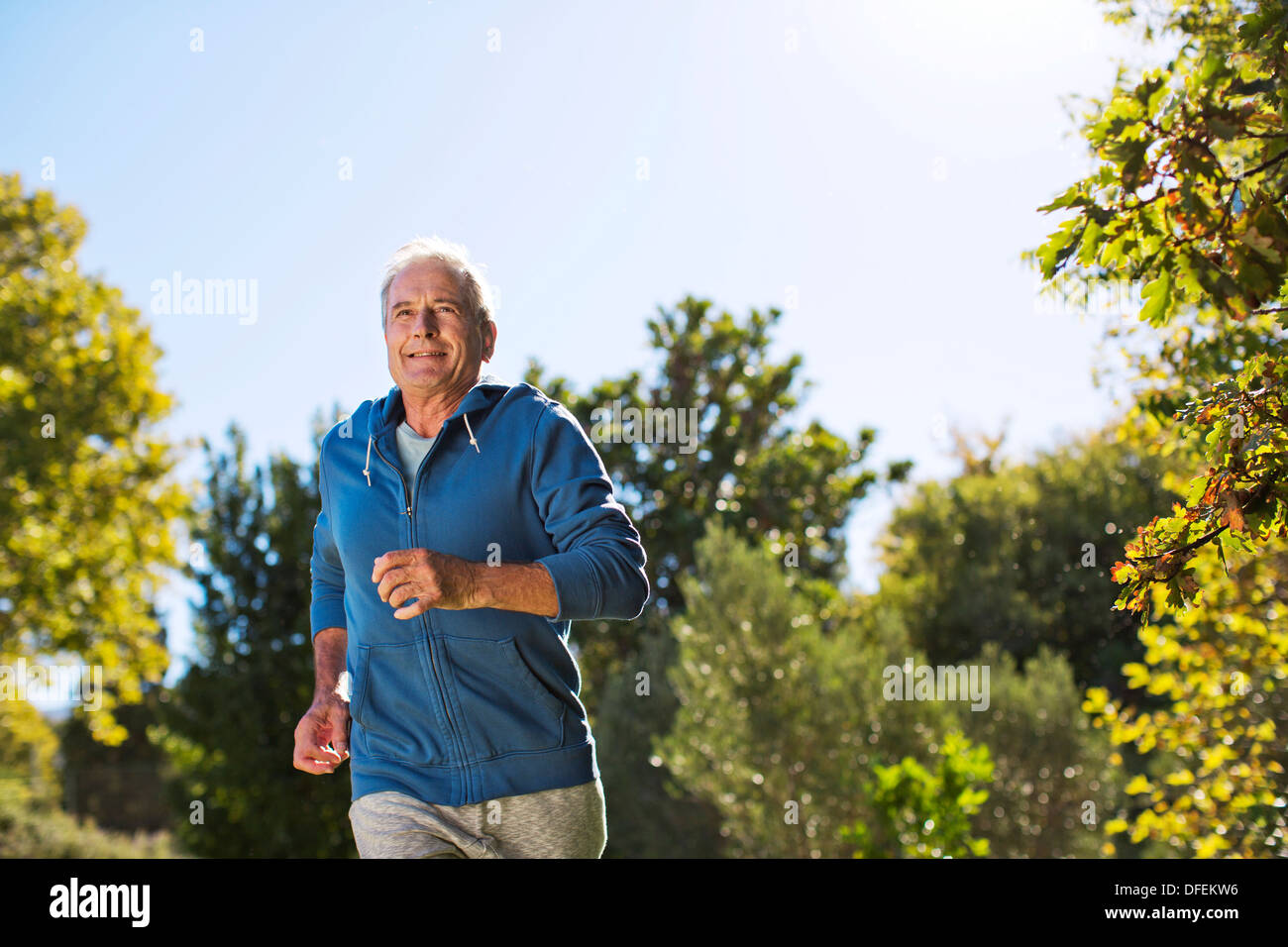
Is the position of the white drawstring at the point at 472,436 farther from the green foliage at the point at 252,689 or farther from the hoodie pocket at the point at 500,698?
the green foliage at the point at 252,689

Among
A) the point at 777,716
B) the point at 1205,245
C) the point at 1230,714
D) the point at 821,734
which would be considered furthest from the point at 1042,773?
the point at 1205,245

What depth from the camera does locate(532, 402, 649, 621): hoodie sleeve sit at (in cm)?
187

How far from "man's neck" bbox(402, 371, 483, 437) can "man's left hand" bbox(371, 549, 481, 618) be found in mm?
517

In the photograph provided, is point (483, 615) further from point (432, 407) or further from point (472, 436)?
point (432, 407)

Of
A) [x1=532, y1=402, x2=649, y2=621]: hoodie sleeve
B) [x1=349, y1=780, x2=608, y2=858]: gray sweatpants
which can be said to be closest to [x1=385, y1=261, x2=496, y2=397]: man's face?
[x1=532, y1=402, x2=649, y2=621]: hoodie sleeve

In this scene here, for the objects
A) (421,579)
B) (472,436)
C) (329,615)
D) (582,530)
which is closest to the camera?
(421,579)

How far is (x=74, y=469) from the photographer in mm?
15906

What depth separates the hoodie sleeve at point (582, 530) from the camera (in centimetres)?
187

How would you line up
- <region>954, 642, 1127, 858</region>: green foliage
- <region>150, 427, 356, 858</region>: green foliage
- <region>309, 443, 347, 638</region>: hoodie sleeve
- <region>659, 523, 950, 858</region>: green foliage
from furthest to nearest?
<region>150, 427, 356, 858</region>: green foliage < <region>954, 642, 1127, 858</region>: green foliage < <region>659, 523, 950, 858</region>: green foliage < <region>309, 443, 347, 638</region>: hoodie sleeve

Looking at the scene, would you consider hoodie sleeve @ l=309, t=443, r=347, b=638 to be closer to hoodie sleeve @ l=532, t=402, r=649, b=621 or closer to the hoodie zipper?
the hoodie zipper

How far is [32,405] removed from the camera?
609 inches

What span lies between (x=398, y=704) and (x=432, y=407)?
0.58 m

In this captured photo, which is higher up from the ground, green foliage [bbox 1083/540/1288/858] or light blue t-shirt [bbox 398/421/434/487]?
light blue t-shirt [bbox 398/421/434/487]
